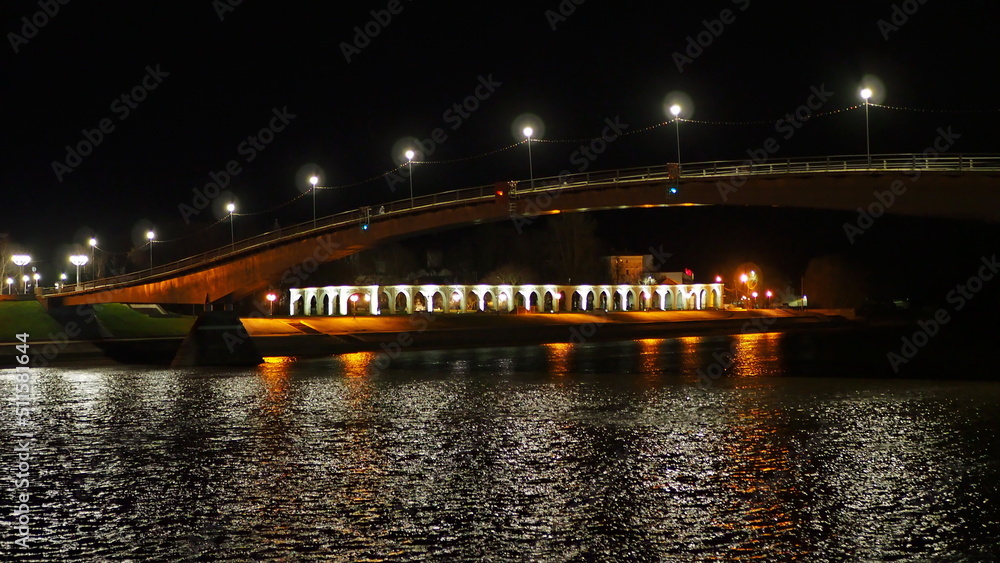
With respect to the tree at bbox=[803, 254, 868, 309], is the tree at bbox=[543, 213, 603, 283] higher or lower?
higher

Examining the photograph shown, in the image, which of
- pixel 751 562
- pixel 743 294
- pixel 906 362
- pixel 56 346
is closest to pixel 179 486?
pixel 751 562

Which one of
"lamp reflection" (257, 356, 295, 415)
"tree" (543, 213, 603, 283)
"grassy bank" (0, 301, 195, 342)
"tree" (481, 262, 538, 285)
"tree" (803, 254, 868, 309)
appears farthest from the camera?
"tree" (481, 262, 538, 285)

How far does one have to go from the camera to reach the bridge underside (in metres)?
39.8

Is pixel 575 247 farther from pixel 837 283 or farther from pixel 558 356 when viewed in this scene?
pixel 558 356

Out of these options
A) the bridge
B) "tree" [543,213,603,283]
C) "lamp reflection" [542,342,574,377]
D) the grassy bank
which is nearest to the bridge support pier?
"lamp reflection" [542,342,574,377]

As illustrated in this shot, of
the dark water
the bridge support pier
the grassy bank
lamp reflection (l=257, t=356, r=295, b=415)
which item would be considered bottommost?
the dark water

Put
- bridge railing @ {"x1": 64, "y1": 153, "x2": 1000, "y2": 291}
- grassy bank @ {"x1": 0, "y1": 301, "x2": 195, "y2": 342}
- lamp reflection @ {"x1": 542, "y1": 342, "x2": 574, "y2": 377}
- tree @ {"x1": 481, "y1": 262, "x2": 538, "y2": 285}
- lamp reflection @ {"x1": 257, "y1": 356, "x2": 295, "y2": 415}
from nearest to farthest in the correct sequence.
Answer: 1. lamp reflection @ {"x1": 257, "y1": 356, "x2": 295, "y2": 415}
2. lamp reflection @ {"x1": 542, "y1": 342, "x2": 574, "y2": 377}
3. bridge railing @ {"x1": 64, "y1": 153, "x2": 1000, "y2": 291}
4. grassy bank @ {"x1": 0, "y1": 301, "x2": 195, "y2": 342}
5. tree @ {"x1": 481, "y1": 262, "x2": 538, "y2": 285}

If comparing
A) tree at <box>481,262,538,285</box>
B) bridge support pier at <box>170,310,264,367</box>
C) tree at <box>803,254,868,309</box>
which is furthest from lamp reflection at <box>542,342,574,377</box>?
tree at <box>481,262,538,285</box>

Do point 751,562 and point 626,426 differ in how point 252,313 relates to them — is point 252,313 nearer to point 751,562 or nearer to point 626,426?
point 626,426

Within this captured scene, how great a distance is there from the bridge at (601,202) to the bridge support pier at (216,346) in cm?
1764

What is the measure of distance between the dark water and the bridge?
14526 millimetres

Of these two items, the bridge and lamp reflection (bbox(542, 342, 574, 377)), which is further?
the bridge

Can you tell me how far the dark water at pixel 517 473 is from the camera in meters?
10.6

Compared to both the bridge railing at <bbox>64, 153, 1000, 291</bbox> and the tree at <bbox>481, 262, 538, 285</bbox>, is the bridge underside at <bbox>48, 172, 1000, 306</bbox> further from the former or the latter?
the tree at <bbox>481, 262, 538, 285</bbox>
